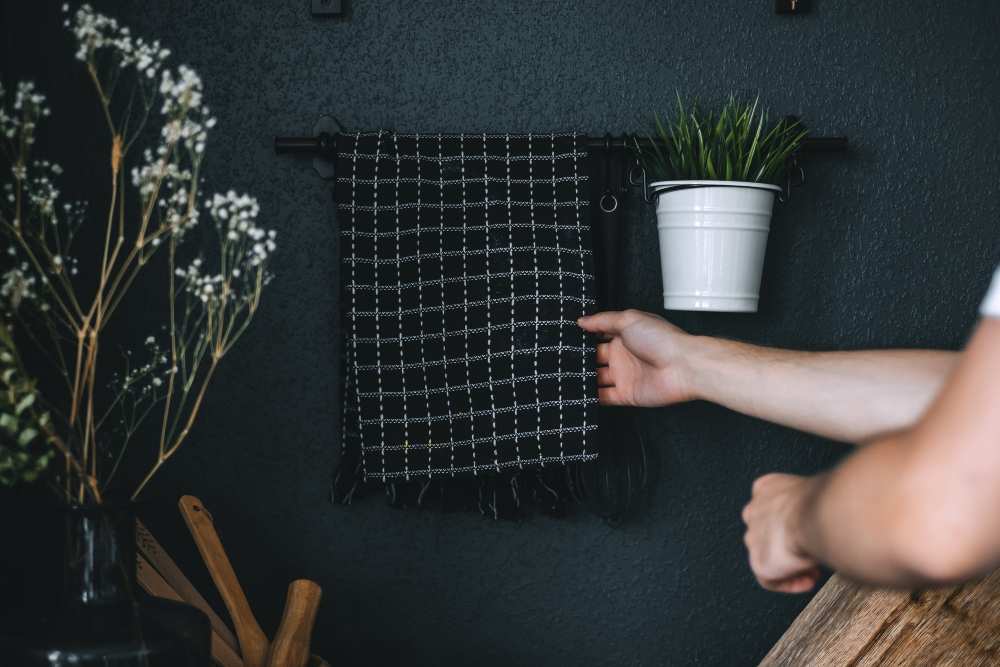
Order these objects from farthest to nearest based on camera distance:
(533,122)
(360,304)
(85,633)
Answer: (533,122) < (360,304) < (85,633)

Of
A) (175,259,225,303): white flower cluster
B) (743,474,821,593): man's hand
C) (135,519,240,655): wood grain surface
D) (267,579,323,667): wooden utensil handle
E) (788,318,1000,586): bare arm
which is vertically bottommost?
(267,579,323,667): wooden utensil handle

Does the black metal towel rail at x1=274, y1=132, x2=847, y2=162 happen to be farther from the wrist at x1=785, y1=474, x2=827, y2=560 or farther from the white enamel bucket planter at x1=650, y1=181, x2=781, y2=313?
the wrist at x1=785, y1=474, x2=827, y2=560

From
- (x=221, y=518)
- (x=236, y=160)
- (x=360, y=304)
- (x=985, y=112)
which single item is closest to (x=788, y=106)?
(x=985, y=112)

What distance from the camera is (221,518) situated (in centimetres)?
104

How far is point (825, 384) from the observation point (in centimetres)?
79

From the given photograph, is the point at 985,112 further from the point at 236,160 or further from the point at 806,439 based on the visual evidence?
the point at 236,160

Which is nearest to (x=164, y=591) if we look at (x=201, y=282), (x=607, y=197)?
(x=201, y=282)

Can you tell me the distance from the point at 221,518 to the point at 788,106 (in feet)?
3.48

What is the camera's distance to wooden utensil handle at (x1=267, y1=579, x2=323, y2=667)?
2.78ft

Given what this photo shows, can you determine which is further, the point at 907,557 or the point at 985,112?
the point at 985,112

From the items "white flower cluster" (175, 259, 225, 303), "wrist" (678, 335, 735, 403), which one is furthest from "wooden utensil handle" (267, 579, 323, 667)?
"wrist" (678, 335, 735, 403)

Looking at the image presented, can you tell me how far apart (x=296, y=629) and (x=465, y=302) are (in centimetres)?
47

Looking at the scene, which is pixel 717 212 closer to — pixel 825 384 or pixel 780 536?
pixel 825 384

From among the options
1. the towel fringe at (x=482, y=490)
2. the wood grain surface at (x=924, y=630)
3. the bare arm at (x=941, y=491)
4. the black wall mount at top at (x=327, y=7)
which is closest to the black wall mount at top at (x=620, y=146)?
the black wall mount at top at (x=327, y=7)
